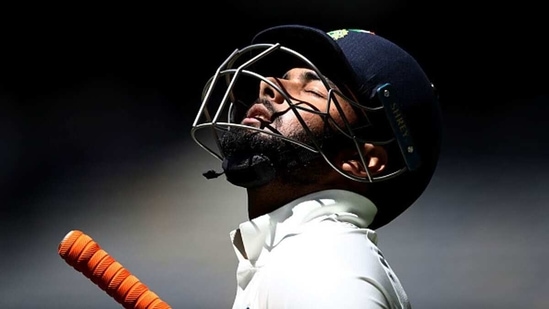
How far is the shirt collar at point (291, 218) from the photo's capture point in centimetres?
82

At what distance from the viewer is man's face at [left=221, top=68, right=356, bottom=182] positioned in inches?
33.8

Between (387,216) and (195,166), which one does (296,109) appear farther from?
(195,166)

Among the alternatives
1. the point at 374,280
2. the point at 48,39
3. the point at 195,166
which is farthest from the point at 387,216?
the point at 48,39

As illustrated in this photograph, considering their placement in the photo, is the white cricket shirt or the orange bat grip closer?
the white cricket shirt

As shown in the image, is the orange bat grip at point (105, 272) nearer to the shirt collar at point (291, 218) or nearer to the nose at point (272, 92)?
the shirt collar at point (291, 218)

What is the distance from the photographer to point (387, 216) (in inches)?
36.6

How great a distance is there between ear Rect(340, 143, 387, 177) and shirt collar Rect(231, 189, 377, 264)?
29 millimetres

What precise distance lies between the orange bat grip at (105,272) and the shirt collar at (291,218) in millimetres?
102

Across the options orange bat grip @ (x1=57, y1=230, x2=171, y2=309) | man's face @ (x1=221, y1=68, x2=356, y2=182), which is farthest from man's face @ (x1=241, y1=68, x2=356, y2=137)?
orange bat grip @ (x1=57, y1=230, x2=171, y2=309)

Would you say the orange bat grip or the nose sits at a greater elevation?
the nose

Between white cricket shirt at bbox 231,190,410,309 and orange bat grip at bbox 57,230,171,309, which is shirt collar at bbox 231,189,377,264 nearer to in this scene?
white cricket shirt at bbox 231,190,410,309

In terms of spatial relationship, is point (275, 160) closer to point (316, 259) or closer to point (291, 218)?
point (291, 218)

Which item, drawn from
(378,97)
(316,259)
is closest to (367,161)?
(378,97)

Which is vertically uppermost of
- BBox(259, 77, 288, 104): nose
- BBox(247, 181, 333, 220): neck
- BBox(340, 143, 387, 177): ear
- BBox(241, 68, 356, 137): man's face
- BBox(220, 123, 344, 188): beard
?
BBox(259, 77, 288, 104): nose
